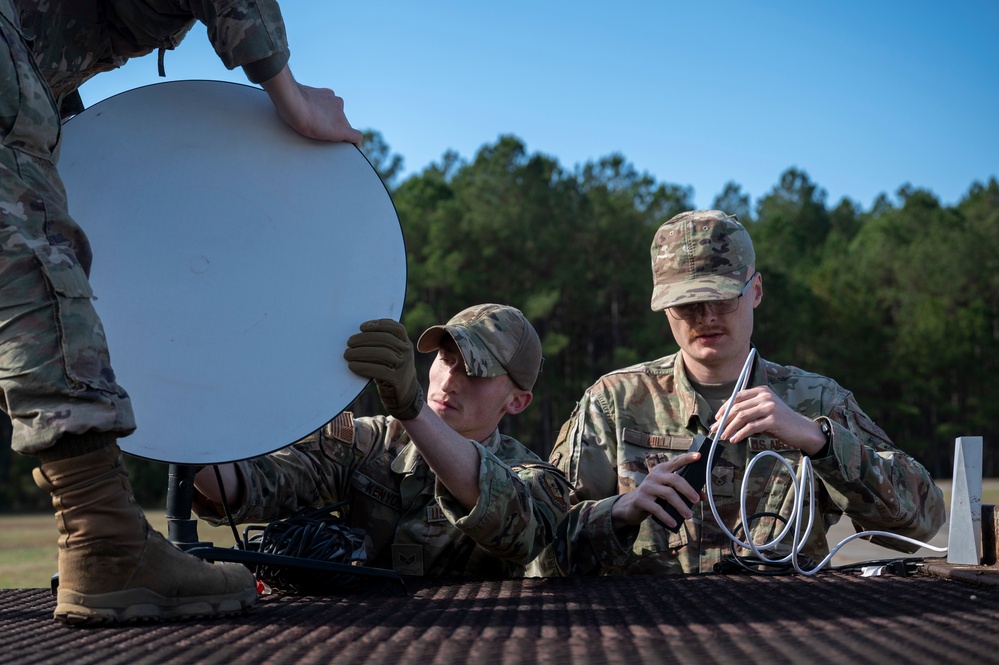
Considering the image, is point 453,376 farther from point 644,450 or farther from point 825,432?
point 825,432

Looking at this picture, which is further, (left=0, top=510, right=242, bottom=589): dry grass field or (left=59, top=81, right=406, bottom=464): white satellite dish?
(left=0, top=510, right=242, bottom=589): dry grass field

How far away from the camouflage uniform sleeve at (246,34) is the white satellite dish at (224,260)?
125 millimetres

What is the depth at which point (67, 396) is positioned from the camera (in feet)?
5.94

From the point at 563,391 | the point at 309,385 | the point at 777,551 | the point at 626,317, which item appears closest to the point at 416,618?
the point at 309,385

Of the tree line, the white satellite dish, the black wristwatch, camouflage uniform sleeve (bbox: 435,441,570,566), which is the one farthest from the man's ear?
the tree line

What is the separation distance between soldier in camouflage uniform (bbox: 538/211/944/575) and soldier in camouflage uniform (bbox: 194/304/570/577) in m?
0.28

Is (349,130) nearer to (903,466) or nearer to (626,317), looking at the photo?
(903,466)

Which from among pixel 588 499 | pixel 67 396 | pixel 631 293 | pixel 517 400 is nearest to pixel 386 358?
pixel 67 396

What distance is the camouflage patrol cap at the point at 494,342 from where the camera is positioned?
9.98 feet

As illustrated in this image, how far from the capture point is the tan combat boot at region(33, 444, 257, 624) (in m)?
1.86

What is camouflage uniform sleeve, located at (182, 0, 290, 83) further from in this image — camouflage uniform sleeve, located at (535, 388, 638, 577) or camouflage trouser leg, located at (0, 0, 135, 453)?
camouflage uniform sleeve, located at (535, 388, 638, 577)

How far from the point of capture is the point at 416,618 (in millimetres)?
1922

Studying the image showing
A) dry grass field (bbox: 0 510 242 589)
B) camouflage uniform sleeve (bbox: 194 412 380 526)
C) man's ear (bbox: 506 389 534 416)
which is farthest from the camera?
dry grass field (bbox: 0 510 242 589)

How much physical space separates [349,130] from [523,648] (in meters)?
1.31
